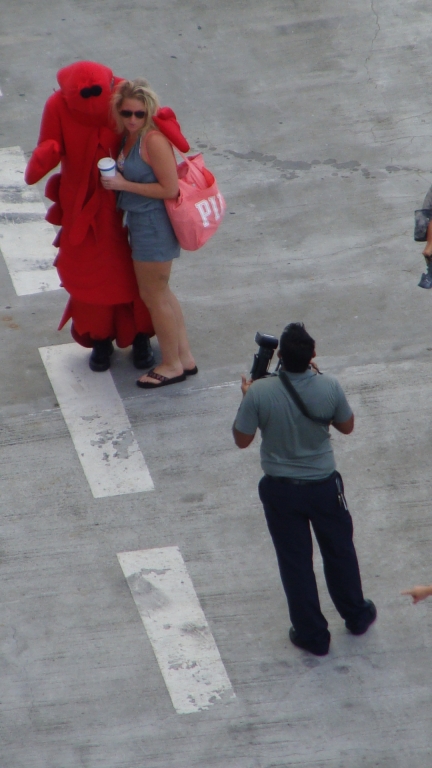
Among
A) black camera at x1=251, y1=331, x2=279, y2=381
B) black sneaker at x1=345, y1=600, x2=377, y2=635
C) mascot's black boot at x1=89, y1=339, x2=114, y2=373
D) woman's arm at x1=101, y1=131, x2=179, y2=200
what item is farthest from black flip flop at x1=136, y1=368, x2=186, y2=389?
black sneaker at x1=345, y1=600, x2=377, y2=635

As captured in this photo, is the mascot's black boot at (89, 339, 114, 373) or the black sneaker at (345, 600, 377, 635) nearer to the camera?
the black sneaker at (345, 600, 377, 635)

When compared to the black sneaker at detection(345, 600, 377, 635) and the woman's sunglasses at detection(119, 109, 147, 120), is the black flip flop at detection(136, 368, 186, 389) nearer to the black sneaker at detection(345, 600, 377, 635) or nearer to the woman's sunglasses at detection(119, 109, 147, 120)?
the woman's sunglasses at detection(119, 109, 147, 120)

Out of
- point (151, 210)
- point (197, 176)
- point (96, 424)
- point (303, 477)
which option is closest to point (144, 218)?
point (151, 210)

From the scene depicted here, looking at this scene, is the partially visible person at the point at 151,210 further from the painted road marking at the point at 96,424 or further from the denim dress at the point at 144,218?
the painted road marking at the point at 96,424

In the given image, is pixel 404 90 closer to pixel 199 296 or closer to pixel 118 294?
pixel 199 296

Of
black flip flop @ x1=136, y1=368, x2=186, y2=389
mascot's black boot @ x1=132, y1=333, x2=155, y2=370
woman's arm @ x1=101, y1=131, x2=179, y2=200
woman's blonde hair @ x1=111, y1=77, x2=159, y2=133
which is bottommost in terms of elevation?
black flip flop @ x1=136, y1=368, x2=186, y2=389

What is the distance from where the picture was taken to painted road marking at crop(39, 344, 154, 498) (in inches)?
222

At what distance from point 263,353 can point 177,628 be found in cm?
137

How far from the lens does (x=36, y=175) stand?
18.7 ft

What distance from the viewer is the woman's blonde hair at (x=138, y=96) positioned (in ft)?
17.7

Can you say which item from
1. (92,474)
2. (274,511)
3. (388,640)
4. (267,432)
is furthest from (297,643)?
(92,474)

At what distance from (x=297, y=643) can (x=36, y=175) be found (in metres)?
2.83

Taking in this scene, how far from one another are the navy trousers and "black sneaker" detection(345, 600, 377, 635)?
0.04 metres

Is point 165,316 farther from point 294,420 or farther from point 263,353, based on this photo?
point 294,420
